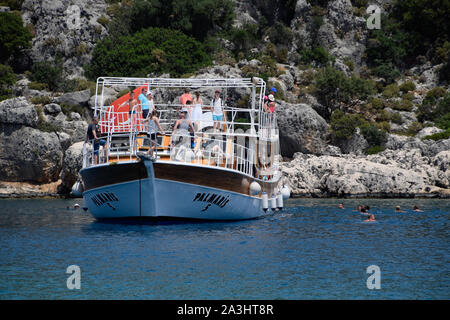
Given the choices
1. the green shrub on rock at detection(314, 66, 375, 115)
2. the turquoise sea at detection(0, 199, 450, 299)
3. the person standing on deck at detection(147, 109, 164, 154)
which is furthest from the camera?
the green shrub on rock at detection(314, 66, 375, 115)

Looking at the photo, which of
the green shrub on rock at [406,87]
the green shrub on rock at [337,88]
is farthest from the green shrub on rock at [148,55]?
the green shrub on rock at [406,87]

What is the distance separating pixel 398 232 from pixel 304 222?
5049 millimetres

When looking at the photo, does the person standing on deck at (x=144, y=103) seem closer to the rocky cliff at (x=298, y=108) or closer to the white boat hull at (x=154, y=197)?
the white boat hull at (x=154, y=197)

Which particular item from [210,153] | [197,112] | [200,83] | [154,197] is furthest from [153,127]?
[200,83]

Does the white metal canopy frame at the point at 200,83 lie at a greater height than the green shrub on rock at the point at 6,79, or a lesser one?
lesser

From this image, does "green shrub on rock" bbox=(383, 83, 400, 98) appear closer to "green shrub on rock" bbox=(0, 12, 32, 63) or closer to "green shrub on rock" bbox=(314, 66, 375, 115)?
"green shrub on rock" bbox=(314, 66, 375, 115)

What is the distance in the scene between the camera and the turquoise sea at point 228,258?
1581 cm

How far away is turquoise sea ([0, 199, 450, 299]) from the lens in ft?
51.9

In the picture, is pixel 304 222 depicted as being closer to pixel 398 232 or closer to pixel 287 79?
pixel 398 232

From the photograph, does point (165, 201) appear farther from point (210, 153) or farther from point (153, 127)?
point (153, 127)

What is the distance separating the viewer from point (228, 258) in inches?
774

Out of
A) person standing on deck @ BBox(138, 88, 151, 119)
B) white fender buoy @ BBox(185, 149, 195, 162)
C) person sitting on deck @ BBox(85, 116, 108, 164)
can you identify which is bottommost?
white fender buoy @ BBox(185, 149, 195, 162)

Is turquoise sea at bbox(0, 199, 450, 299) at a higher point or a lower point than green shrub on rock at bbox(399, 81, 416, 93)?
lower

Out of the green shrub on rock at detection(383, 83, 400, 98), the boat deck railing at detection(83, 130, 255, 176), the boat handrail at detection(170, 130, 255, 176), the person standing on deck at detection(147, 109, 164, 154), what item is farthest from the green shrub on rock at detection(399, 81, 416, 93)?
the person standing on deck at detection(147, 109, 164, 154)
